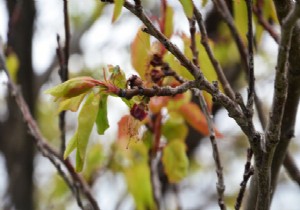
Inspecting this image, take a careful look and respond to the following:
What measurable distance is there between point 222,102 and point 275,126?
0.08m

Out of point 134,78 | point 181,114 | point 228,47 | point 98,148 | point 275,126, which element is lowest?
point 275,126

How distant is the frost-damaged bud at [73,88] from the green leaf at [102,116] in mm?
30

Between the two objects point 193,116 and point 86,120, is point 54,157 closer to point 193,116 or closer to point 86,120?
point 193,116

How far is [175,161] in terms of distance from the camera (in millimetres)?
1269

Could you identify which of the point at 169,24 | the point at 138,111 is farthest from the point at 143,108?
the point at 169,24

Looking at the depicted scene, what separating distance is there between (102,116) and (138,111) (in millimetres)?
59

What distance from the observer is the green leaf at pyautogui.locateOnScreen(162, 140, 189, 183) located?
1247 mm

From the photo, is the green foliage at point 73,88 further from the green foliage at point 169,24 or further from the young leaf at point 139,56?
the green foliage at point 169,24

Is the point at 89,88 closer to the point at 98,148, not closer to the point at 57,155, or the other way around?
the point at 57,155

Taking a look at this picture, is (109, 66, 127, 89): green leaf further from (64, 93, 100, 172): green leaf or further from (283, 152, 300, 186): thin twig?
(283, 152, 300, 186): thin twig

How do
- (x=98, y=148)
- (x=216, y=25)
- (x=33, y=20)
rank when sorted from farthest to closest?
(x=216, y=25) → (x=33, y=20) → (x=98, y=148)

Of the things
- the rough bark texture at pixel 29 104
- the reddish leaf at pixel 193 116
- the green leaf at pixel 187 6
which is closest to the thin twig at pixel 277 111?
the green leaf at pixel 187 6

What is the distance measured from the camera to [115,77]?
0.79 metres

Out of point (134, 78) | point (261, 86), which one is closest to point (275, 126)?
point (134, 78)
